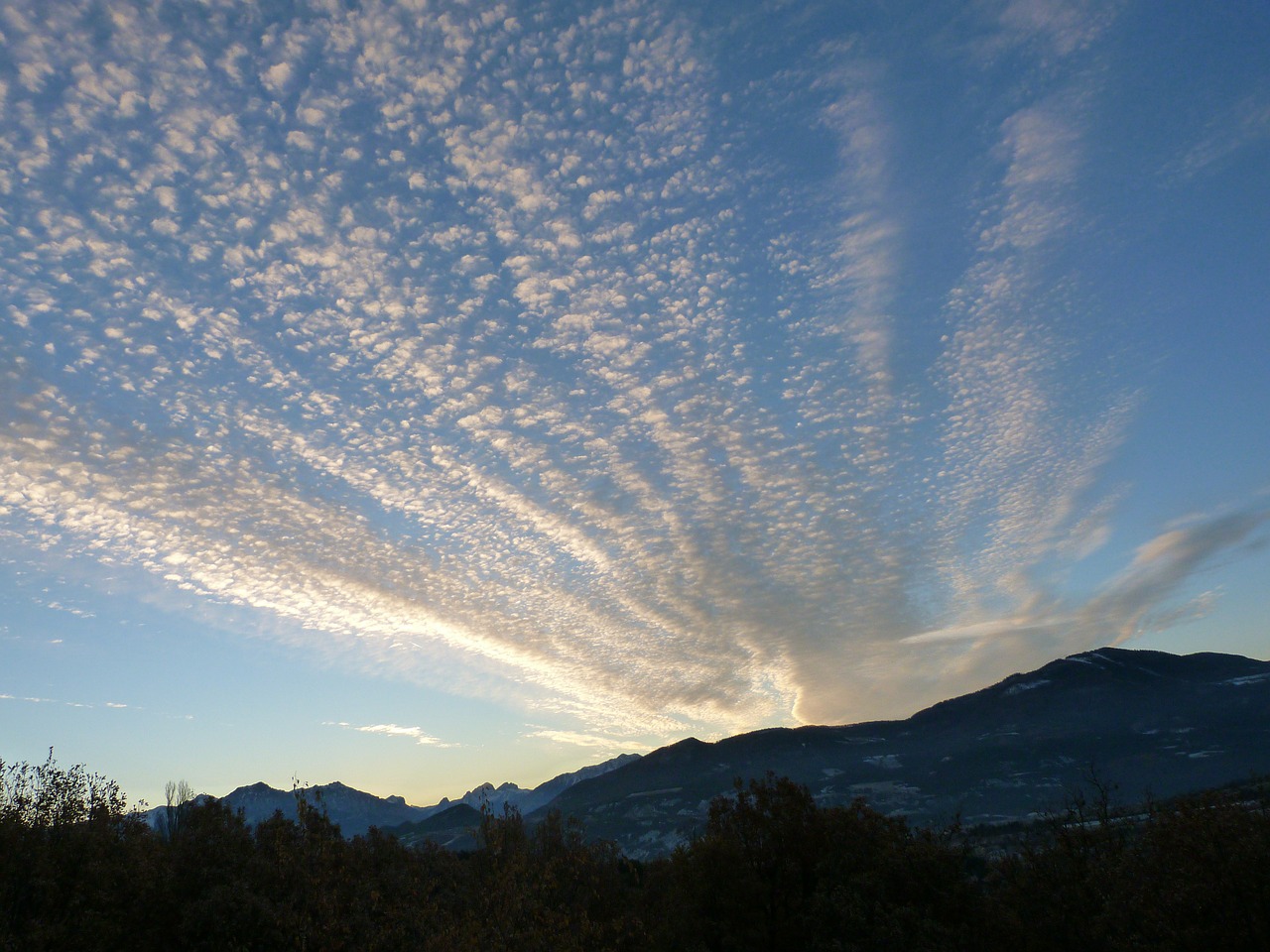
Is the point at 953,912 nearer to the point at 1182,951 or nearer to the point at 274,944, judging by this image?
the point at 1182,951

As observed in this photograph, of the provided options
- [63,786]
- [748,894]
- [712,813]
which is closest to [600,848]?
[712,813]

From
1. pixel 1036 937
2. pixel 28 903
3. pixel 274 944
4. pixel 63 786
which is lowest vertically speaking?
pixel 1036 937

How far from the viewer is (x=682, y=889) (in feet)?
194

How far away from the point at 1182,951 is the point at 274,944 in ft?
166

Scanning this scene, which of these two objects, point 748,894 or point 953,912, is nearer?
point 953,912

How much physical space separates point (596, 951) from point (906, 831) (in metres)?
27.8

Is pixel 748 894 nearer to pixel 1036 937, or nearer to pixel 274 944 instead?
pixel 1036 937

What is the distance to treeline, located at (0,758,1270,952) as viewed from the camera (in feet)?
130

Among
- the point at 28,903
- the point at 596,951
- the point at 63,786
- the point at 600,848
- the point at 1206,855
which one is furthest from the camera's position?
the point at 600,848

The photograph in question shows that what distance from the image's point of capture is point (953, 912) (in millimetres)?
48969

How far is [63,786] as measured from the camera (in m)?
47.4

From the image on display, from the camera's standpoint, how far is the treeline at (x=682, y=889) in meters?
39.5

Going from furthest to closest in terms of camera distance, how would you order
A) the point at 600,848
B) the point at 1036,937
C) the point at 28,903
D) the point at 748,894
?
1. the point at 600,848
2. the point at 748,894
3. the point at 1036,937
4. the point at 28,903

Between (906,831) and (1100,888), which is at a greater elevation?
(906,831)
